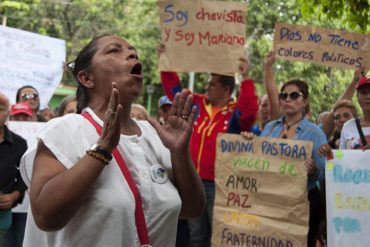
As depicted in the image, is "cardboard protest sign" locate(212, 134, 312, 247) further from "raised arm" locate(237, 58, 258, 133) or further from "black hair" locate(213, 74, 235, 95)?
"black hair" locate(213, 74, 235, 95)

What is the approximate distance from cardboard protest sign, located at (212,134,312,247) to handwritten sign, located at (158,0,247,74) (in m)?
0.79

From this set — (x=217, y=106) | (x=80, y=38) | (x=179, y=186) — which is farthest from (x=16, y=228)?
(x=80, y=38)

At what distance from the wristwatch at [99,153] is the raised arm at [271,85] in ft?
12.8

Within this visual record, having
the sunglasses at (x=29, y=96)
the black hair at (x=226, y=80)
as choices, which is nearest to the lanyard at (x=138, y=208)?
the black hair at (x=226, y=80)

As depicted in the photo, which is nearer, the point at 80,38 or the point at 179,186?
the point at 179,186

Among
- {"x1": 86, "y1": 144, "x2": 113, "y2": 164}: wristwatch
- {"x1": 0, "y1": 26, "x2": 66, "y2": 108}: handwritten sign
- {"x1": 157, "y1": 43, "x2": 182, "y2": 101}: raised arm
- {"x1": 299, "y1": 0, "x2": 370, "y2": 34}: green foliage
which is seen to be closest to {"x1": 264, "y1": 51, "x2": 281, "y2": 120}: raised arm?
{"x1": 157, "y1": 43, "x2": 182, "y2": 101}: raised arm

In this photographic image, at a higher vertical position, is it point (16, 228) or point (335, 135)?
point (335, 135)

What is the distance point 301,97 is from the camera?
5.29 m

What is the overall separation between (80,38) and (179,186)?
25.9 m

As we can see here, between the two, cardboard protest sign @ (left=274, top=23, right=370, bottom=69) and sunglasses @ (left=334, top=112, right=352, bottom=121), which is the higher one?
cardboard protest sign @ (left=274, top=23, right=370, bottom=69)

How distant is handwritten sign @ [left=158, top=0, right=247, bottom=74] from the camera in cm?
590

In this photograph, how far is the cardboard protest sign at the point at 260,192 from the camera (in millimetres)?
5180

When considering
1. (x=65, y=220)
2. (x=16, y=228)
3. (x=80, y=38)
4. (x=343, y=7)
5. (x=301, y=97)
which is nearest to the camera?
(x=65, y=220)

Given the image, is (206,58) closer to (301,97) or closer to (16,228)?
A: (301,97)
